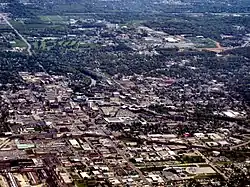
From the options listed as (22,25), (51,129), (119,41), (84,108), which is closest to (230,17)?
(119,41)

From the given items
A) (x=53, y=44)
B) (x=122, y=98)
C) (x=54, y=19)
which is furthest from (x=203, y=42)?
(x=122, y=98)

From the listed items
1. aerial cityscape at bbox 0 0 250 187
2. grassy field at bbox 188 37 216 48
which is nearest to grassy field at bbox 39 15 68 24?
aerial cityscape at bbox 0 0 250 187

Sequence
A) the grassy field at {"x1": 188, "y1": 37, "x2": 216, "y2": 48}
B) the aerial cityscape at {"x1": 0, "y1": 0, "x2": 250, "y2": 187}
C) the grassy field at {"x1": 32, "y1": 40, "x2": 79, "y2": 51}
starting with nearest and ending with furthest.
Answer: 1. the aerial cityscape at {"x1": 0, "y1": 0, "x2": 250, "y2": 187}
2. the grassy field at {"x1": 32, "y1": 40, "x2": 79, "y2": 51}
3. the grassy field at {"x1": 188, "y1": 37, "x2": 216, "y2": 48}

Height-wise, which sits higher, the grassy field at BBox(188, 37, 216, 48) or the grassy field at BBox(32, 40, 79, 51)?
the grassy field at BBox(32, 40, 79, 51)

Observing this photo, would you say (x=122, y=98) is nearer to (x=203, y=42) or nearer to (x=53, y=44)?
(x=53, y=44)

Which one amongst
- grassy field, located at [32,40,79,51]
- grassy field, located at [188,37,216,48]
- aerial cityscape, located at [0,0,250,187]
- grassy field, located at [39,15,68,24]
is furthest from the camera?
grassy field, located at [39,15,68,24]

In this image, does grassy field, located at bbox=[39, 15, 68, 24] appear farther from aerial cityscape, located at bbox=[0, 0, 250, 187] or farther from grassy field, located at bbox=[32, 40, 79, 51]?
grassy field, located at bbox=[32, 40, 79, 51]

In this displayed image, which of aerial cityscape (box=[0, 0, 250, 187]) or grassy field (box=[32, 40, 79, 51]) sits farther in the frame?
grassy field (box=[32, 40, 79, 51])

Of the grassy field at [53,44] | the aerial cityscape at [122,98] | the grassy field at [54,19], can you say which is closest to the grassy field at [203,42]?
the aerial cityscape at [122,98]
